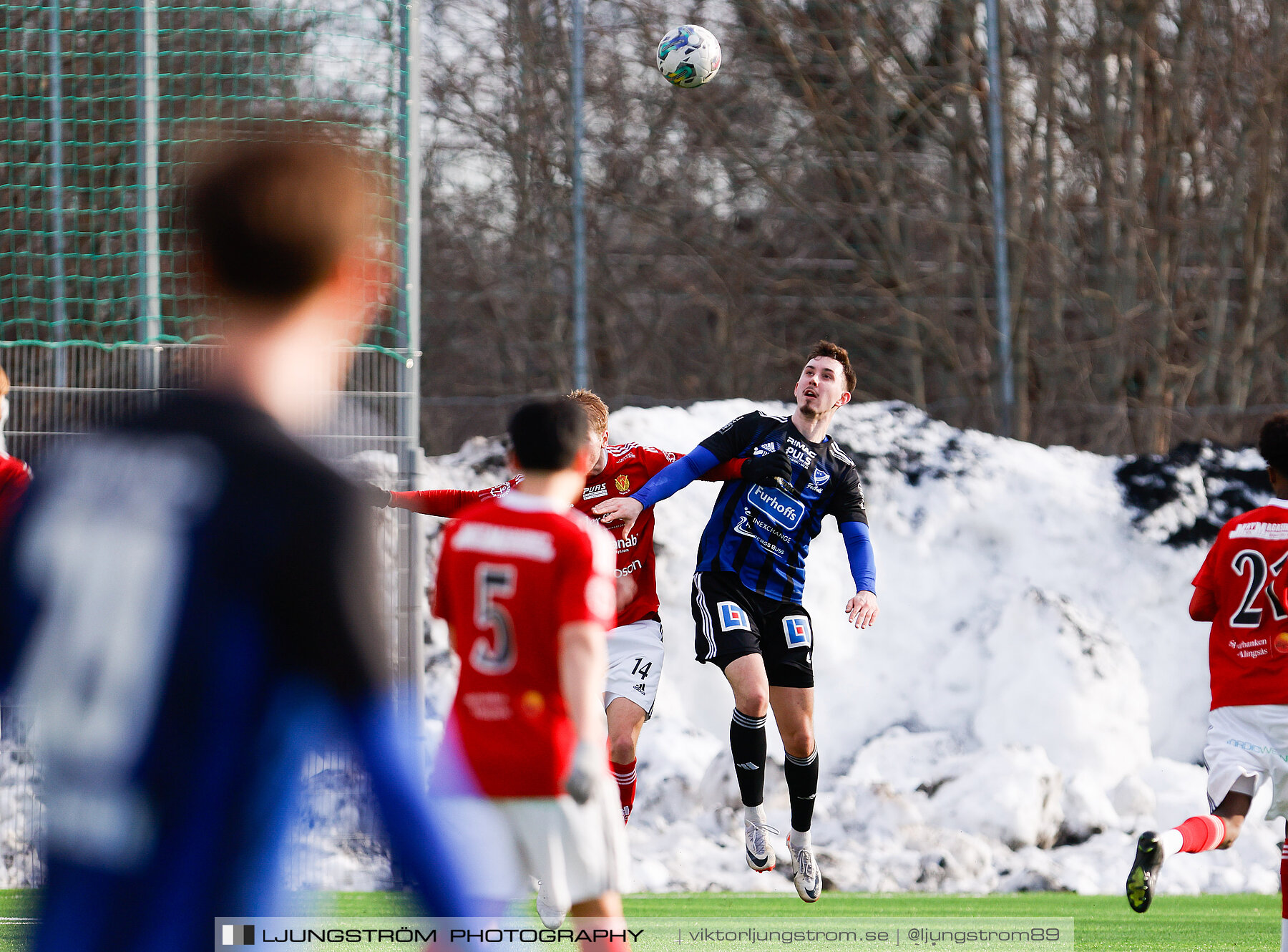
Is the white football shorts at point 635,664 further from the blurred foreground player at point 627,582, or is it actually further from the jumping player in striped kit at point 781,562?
the jumping player in striped kit at point 781,562

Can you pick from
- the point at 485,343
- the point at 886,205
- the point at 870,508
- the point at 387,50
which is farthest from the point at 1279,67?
the point at 387,50

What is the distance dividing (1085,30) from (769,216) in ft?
11.9

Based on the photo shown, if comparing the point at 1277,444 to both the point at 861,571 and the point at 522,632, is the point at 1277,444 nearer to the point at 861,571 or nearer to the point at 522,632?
the point at 861,571

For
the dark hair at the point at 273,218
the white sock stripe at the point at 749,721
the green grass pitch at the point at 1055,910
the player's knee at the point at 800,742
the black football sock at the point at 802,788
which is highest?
the dark hair at the point at 273,218

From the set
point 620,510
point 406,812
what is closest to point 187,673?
point 406,812

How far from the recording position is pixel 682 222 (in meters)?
14.9

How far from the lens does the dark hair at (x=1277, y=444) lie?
5.09 meters

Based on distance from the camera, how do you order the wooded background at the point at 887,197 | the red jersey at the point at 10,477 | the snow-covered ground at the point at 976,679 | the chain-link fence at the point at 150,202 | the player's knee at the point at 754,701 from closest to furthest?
the red jersey at the point at 10,477 → the player's knee at the point at 754,701 → the chain-link fence at the point at 150,202 → the snow-covered ground at the point at 976,679 → the wooded background at the point at 887,197

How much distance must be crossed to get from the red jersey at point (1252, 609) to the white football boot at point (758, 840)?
2.03 meters

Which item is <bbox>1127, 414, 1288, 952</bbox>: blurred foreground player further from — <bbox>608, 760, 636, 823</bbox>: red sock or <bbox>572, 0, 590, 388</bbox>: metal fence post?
<bbox>572, 0, 590, 388</bbox>: metal fence post

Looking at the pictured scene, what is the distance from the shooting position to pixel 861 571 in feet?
20.6

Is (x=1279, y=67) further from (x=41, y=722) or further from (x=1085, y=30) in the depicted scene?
(x=41, y=722)

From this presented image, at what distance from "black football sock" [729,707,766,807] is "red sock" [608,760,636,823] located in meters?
0.45

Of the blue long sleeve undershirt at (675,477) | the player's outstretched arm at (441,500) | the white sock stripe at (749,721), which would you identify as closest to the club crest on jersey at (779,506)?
the blue long sleeve undershirt at (675,477)
